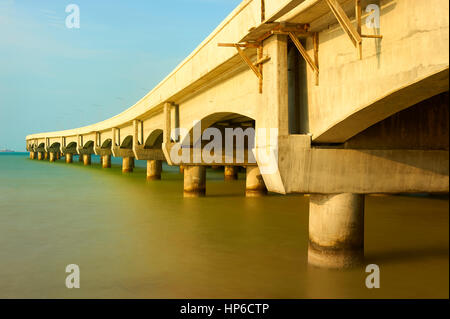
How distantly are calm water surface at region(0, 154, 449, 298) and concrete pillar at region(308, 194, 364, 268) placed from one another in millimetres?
256

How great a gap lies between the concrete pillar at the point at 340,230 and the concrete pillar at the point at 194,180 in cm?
1328

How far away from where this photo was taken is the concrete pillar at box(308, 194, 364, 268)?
8219 mm

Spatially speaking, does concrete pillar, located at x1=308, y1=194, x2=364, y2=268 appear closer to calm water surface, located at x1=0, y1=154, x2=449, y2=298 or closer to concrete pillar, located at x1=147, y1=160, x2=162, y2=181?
calm water surface, located at x1=0, y1=154, x2=449, y2=298

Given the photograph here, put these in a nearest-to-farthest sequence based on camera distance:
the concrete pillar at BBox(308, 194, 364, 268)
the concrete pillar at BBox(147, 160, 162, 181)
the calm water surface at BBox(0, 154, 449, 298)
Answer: the calm water surface at BBox(0, 154, 449, 298) → the concrete pillar at BBox(308, 194, 364, 268) → the concrete pillar at BBox(147, 160, 162, 181)

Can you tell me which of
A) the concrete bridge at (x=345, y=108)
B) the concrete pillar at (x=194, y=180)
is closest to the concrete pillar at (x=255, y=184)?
the concrete pillar at (x=194, y=180)

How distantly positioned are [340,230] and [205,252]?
3.41m

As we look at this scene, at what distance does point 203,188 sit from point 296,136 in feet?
45.1

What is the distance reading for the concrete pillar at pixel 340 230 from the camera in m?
8.22

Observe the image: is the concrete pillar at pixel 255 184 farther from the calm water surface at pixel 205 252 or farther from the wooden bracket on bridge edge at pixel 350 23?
the wooden bracket on bridge edge at pixel 350 23

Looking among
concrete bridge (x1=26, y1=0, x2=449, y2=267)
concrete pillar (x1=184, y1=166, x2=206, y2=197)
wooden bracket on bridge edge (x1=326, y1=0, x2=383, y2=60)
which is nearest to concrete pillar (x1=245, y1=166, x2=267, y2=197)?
concrete pillar (x1=184, y1=166, x2=206, y2=197)

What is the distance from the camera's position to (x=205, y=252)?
33.4 feet

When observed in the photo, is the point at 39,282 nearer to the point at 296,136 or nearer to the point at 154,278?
the point at 154,278

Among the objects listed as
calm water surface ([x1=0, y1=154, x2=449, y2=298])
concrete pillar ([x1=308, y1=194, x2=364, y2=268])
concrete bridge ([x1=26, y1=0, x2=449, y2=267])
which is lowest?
calm water surface ([x1=0, y1=154, x2=449, y2=298])
